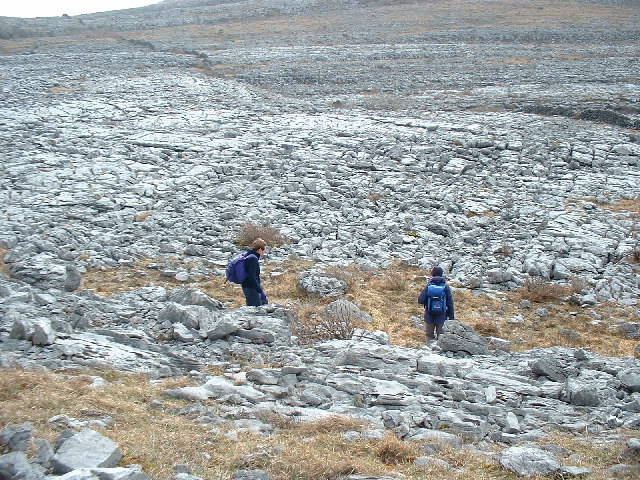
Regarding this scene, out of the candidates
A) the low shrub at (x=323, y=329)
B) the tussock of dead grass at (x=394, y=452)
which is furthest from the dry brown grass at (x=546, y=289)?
the tussock of dead grass at (x=394, y=452)

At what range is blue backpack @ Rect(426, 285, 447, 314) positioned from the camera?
967 centimetres

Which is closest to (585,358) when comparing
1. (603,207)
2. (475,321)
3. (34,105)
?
(475,321)

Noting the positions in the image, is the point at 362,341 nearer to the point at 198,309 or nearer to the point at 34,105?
the point at 198,309

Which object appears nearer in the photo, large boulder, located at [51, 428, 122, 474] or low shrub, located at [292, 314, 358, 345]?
large boulder, located at [51, 428, 122, 474]

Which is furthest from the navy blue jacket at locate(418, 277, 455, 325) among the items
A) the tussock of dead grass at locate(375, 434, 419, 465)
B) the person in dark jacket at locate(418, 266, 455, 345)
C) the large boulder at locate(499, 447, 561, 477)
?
the tussock of dead grass at locate(375, 434, 419, 465)

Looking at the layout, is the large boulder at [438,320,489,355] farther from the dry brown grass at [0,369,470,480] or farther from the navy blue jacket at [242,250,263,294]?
the navy blue jacket at [242,250,263,294]

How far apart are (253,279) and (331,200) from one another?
6480 mm

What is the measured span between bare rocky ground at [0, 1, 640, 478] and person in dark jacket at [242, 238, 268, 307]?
0.40m

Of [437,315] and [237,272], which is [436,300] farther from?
[237,272]

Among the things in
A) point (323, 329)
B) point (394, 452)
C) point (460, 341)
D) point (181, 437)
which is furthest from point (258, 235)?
point (394, 452)

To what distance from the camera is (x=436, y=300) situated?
971cm

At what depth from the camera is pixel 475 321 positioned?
1081 cm

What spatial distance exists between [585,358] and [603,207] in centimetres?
868

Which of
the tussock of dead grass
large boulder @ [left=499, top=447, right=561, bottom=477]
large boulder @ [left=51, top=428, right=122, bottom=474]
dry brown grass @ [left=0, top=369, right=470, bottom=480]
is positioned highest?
large boulder @ [left=51, top=428, right=122, bottom=474]
